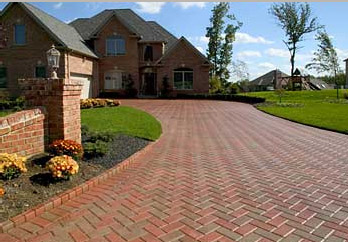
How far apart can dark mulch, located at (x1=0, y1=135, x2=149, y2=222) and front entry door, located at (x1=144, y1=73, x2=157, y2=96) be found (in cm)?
2720

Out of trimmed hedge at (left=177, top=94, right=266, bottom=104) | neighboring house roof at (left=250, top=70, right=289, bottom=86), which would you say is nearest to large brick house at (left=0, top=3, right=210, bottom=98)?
trimmed hedge at (left=177, top=94, right=266, bottom=104)

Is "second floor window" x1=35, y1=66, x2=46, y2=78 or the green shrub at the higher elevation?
"second floor window" x1=35, y1=66, x2=46, y2=78

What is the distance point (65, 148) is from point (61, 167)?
910 millimetres

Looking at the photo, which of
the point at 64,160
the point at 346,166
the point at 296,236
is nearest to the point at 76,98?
the point at 64,160

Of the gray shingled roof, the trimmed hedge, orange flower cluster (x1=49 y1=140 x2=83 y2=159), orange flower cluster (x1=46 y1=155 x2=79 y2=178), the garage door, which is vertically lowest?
orange flower cluster (x1=46 y1=155 x2=79 y2=178)

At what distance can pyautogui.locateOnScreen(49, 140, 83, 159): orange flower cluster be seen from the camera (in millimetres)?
5841

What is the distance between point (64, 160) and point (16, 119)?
1.12 metres

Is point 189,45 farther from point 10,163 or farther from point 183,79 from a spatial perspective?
point 10,163

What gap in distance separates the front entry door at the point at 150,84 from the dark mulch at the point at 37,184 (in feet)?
89.2

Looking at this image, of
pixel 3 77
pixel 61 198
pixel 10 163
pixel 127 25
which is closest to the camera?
pixel 61 198

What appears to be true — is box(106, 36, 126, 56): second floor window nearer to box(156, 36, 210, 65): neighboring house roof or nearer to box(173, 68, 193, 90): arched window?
box(156, 36, 210, 65): neighboring house roof

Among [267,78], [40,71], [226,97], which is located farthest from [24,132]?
[267,78]

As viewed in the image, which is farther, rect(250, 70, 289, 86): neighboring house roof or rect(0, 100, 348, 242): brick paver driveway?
rect(250, 70, 289, 86): neighboring house roof

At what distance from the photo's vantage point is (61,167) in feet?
16.5
